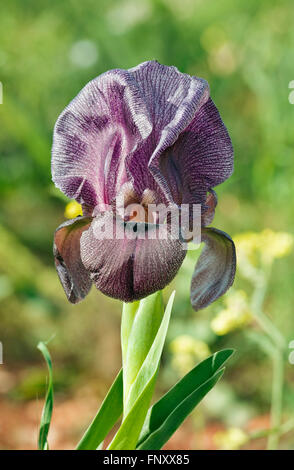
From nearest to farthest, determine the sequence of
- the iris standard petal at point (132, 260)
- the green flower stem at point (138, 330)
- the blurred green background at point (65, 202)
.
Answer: the iris standard petal at point (132, 260)
the green flower stem at point (138, 330)
the blurred green background at point (65, 202)

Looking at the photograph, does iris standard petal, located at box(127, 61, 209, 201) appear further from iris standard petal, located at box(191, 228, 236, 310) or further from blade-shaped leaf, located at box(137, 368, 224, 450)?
blade-shaped leaf, located at box(137, 368, 224, 450)

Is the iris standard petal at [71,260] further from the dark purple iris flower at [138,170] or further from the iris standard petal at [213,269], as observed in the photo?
the iris standard petal at [213,269]

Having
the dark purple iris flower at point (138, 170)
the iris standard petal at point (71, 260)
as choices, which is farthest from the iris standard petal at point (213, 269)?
the iris standard petal at point (71, 260)

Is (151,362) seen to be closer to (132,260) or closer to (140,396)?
(140,396)

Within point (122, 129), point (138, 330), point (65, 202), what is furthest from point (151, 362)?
point (65, 202)

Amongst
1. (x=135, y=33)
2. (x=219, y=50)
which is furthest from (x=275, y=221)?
(x=135, y=33)
